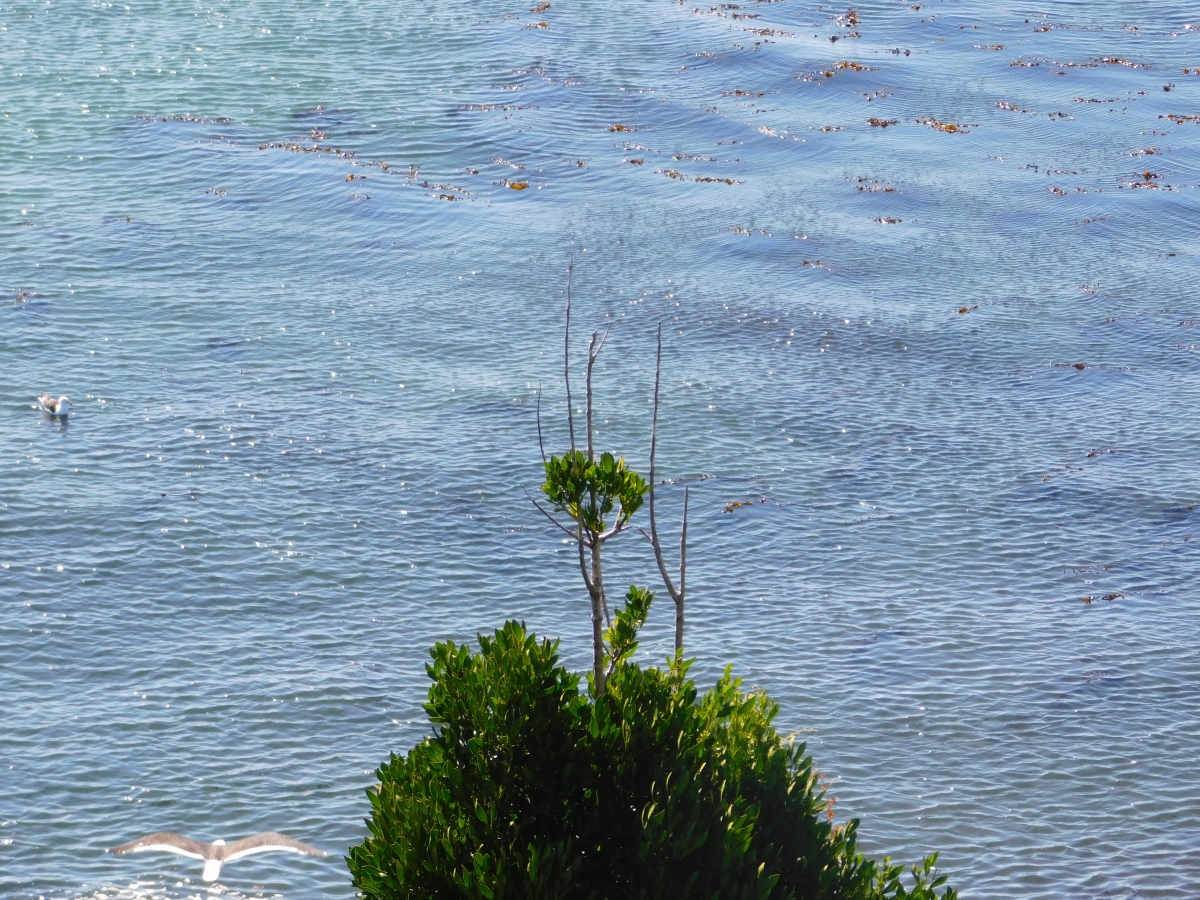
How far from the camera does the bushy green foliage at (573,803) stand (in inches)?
325

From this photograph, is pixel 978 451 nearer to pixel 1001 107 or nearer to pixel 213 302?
pixel 213 302

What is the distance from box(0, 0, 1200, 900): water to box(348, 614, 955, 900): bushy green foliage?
21.8 feet

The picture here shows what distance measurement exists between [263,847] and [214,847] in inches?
19.5

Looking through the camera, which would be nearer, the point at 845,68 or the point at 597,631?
the point at 597,631

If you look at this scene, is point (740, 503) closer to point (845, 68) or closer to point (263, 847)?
point (263, 847)

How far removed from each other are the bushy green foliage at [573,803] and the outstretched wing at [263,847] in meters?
6.43

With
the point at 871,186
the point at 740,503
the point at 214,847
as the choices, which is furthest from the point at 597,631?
the point at 871,186

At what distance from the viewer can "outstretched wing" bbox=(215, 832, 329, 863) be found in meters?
14.8

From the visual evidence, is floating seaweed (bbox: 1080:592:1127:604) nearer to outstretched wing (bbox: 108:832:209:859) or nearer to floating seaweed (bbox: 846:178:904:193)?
outstretched wing (bbox: 108:832:209:859)

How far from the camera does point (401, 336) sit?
30.3 m

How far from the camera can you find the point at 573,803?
28.3 feet

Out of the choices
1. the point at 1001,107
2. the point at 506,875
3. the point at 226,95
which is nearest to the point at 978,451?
the point at 506,875

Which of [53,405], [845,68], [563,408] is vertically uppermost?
[845,68]

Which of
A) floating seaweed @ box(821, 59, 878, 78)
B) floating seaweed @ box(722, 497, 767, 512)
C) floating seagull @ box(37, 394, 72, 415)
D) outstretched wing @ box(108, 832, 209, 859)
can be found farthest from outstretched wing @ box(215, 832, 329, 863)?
floating seaweed @ box(821, 59, 878, 78)
